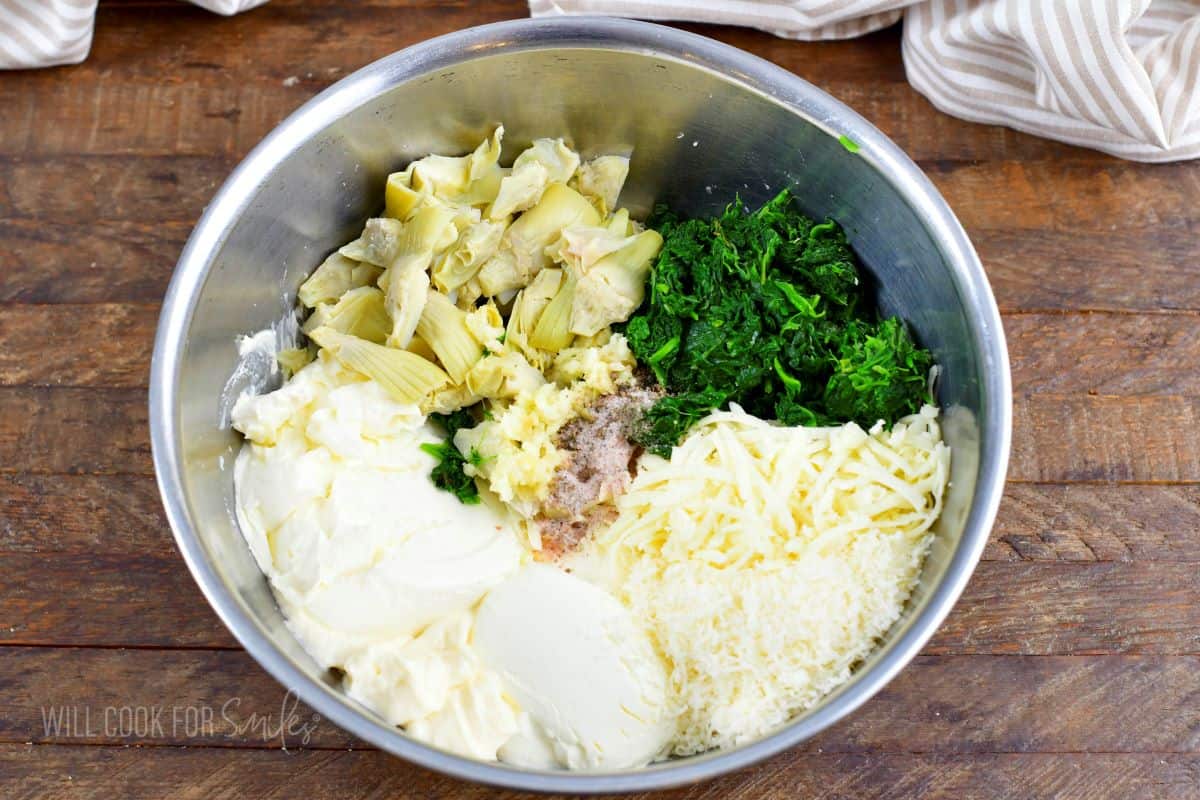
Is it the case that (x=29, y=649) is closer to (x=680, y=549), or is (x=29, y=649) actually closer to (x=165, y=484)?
(x=165, y=484)

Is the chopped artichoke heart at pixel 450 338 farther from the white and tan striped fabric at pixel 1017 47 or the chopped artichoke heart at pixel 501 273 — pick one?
the white and tan striped fabric at pixel 1017 47

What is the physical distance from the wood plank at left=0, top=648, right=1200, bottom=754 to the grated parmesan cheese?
407mm

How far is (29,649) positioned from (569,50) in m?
2.05

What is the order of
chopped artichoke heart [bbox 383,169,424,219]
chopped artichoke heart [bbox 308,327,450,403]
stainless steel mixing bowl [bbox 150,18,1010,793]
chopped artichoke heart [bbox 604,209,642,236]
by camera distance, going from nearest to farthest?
stainless steel mixing bowl [bbox 150,18,1010,793]
chopped artichoke heart [bbox 308,327,450,403]
chopped artichoke heart [bbox 383,169,424,219]
chopped artichoke heart [bbox 604,209,642,236]

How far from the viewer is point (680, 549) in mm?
2363

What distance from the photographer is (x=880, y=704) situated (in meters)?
2.51

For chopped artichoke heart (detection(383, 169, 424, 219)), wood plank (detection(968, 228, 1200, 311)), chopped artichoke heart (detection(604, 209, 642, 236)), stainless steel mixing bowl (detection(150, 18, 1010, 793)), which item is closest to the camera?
stainless steel mixing bowl (detection(150, 18, 1010, 793))

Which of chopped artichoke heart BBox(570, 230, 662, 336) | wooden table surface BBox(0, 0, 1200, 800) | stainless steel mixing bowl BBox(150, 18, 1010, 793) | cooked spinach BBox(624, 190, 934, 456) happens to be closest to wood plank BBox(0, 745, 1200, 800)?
wooden table surface BBox(0, 0, 1200, 800)

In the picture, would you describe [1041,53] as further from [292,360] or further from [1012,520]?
[292,360]

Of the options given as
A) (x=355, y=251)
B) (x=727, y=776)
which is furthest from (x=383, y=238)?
(x=727, y=776)

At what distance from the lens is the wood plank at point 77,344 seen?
109 inches

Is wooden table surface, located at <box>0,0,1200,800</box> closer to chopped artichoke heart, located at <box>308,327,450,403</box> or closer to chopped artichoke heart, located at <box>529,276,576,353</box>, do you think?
chopped artichoke heart, located at <box>308,327,450,403</box>

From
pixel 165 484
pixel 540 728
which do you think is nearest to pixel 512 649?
pixel 540 728

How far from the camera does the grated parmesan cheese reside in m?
2.20
